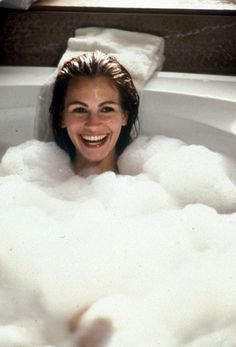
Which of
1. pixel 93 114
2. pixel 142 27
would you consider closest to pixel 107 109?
pixel 93 114

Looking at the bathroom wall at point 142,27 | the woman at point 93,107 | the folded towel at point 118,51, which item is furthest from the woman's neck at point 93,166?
the bathroom wall at point 142,27

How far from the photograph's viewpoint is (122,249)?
4.12 ft

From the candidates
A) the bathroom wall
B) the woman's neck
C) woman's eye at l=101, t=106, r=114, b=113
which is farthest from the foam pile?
the bathroom wall

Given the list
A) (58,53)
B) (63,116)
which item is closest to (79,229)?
(63,116)

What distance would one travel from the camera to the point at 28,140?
1697 mm

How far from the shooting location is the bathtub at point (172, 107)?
1.58 metres

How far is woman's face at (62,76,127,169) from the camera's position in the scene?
57.2 inches

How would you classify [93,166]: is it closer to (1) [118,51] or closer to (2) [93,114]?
(2) [93,114]

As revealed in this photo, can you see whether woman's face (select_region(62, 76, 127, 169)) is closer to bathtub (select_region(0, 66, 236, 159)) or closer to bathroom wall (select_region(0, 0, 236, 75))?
bathtub (select_region(0, 66, 236, 159))

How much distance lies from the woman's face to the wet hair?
17mm

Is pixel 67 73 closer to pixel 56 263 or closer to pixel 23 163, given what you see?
pixel 23 163

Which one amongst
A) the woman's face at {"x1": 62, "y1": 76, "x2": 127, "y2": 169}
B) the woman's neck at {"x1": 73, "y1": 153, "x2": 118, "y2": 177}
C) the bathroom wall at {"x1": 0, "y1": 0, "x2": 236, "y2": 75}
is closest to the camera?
the woman's face at {"x1": 62, "y1": 76, "x2": 127, "y2": 169}

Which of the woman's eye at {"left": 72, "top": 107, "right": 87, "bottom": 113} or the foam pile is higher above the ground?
the woman's eye at {"left": 72, "top": 107, "right": 87, "bottom": 113}

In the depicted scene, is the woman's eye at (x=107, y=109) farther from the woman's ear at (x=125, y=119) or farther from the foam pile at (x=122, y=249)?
the foam pile at (x=122, y=249)
